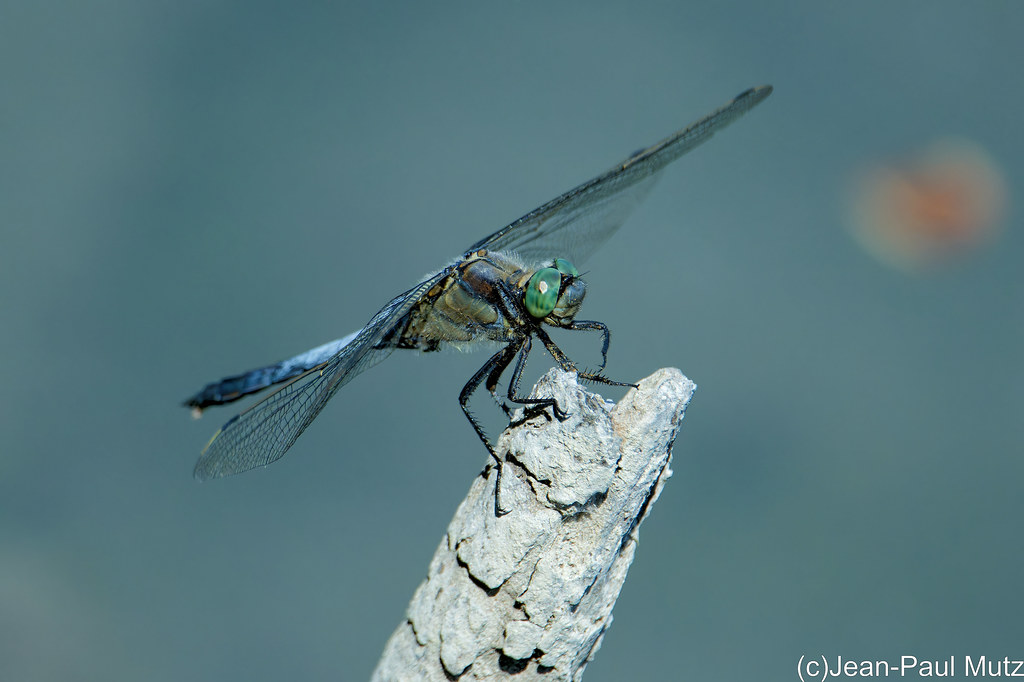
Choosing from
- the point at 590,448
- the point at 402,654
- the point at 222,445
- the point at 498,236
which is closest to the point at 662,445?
the point at 590,448

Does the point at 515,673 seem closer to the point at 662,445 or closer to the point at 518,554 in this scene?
the point at 518,554

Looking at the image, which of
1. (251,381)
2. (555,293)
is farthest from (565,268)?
(251,381)

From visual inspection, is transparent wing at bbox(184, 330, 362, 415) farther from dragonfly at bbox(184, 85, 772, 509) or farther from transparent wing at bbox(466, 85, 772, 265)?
transparent wing at bbox(466, 85, 772, 265)

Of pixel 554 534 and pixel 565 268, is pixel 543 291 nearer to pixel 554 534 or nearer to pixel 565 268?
pixel 565 268

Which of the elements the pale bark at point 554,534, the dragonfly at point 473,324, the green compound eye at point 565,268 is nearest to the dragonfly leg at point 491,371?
the dragonfly at point 473,324

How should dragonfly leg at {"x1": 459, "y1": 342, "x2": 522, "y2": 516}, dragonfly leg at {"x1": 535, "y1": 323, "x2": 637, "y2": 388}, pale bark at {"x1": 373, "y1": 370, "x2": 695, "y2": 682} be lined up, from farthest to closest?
1. dragonfly leg at {"x1": 459, "y1": 342, "x2": 522, "y2": 516}
2. dragonfly leg at {"x1": 535, "y1": 323, "x2": 637, "y2": 388}
3. pale bark at {"x1": 373, "y1": 370, "x2": 695, "y2": 682}

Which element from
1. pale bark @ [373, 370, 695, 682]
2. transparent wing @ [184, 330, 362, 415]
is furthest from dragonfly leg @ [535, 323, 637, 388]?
transparent wing @ [184, 330, 362, 415]

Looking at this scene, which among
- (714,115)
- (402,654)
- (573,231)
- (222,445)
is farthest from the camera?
(573,231)
